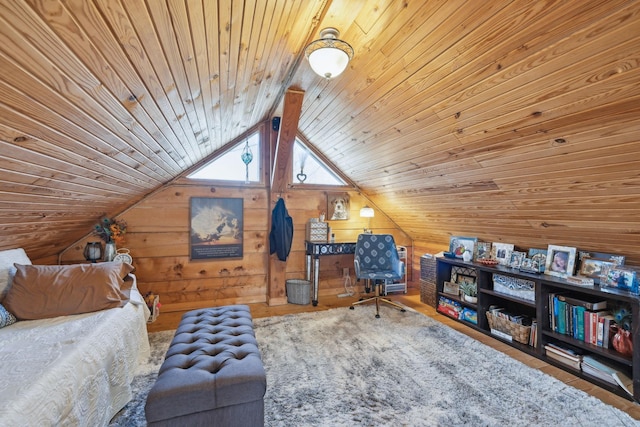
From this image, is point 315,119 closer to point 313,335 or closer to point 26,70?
point 313,335

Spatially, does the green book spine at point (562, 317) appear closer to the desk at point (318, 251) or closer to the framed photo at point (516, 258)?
the framed photo at point (516, 258)

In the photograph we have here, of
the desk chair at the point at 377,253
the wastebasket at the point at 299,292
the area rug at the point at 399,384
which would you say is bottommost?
the area rug at the point at 399,384

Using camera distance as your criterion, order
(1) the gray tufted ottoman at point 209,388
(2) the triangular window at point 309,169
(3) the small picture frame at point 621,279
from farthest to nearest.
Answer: (2) the triangular window at point 309,169, (3) the small picture frame at point 621,279, (1) the gray tufted ottoman at point 209,388

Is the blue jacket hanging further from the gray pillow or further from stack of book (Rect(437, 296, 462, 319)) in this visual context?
the gray pillow

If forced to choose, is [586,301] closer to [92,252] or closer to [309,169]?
[309,169]

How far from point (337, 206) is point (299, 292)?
1394 millimetres

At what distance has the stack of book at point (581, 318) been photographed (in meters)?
2.27

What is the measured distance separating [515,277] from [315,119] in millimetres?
2666

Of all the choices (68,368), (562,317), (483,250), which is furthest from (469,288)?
(68,368)

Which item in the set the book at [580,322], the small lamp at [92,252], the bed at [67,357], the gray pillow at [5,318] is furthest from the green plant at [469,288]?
the small lamp at [92,252]

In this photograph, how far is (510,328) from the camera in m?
2.83

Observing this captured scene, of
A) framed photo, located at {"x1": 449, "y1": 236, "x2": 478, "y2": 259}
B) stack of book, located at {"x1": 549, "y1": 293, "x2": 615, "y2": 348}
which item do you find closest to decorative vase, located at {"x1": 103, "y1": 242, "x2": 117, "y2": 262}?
framed photo, located at {"x1": 449, "y1": 236, "x2": 478, "y2": 259}

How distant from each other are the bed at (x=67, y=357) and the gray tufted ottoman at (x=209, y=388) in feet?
1.16

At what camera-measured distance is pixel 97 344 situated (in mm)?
1673
